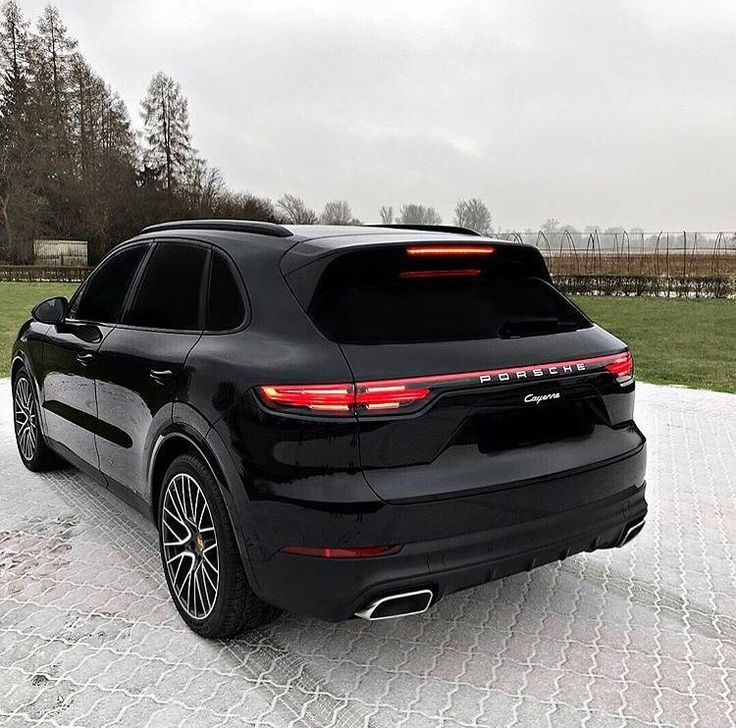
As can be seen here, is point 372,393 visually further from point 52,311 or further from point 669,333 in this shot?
point 669,333

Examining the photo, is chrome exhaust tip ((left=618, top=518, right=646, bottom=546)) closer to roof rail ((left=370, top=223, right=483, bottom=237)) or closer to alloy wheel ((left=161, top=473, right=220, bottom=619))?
roof rail ((left=370, top=223, right=483, bottom=237))

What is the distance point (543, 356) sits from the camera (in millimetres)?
2830

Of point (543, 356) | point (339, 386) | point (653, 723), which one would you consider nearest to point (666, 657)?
point (653, 723)

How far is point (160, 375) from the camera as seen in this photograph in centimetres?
321

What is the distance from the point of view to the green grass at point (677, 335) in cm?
1000

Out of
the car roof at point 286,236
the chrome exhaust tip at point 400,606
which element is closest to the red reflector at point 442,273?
the car roof at point 286,236

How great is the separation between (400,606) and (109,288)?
248 centimetres

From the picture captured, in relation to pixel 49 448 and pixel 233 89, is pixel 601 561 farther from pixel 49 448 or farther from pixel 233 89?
pixel 233 89

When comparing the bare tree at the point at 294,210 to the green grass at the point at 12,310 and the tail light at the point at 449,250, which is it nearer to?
the green grass at the point at 12,310

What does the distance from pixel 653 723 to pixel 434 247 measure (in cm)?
185

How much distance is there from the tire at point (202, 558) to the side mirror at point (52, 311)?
69.7 inches

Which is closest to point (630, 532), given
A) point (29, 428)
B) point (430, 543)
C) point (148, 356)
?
point (430, 543)

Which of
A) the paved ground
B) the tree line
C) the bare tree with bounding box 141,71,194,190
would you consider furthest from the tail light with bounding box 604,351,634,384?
the bare tree with bounding box 141,71,194,190

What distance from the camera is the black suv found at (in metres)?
2.52
